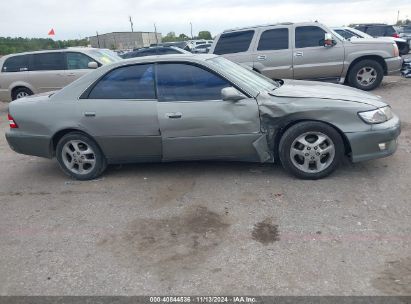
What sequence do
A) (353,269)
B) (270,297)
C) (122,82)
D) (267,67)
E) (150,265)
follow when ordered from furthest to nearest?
1. (267,67)
2. (122,82)
3. (150,265)
4. (353,269)
5. (270,297)

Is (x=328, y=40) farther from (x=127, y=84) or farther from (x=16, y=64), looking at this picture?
(x=16, y=64)

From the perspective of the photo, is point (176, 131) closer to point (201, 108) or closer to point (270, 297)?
point (201, 108)

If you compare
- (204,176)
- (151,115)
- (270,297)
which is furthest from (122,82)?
(270,297)

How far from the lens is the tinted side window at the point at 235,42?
9.82m

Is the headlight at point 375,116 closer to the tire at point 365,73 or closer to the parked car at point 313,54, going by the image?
the parked car at point 313,54

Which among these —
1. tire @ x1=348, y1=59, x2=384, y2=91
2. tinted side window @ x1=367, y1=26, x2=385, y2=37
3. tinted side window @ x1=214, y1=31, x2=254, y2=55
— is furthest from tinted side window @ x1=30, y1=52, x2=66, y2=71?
tinted side window @ x1=367, y1=26, x2=385, y2=37

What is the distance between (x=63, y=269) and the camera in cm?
318

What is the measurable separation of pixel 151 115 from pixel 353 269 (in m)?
2.76

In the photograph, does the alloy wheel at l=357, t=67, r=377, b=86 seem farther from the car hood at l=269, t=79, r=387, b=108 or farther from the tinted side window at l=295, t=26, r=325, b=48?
the car hood at l=269, t=79, r=387, b=108

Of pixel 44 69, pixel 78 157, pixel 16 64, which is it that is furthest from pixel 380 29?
pixel 78 157

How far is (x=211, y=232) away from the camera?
3.58 metres

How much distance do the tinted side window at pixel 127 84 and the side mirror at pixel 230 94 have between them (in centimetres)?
89

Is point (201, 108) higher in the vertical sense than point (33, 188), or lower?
higher

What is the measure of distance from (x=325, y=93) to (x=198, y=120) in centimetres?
153
